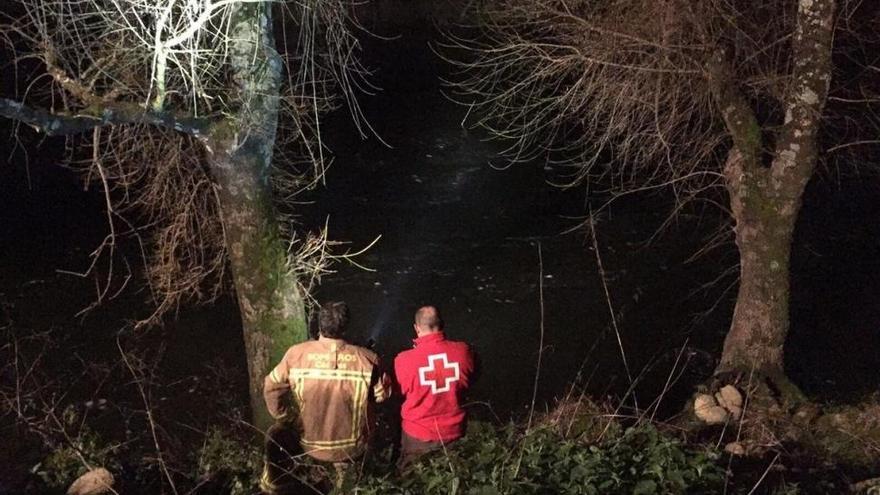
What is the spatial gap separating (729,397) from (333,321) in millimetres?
3793

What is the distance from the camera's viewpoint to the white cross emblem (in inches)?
185

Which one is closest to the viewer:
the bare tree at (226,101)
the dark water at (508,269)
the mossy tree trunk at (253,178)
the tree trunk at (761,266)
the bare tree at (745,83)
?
the bare tree at (226,101)

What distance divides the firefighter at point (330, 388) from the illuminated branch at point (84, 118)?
200 cm

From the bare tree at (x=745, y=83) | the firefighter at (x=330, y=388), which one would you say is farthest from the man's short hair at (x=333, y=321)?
the bare tree at (x=745, y=83)

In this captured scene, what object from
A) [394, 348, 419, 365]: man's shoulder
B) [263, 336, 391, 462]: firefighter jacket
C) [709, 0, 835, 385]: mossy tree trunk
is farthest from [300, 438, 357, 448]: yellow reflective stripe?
[709, 0, 835, 385]: mossy tree trunk

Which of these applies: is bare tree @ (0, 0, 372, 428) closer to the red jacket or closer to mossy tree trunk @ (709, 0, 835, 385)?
the red jacket

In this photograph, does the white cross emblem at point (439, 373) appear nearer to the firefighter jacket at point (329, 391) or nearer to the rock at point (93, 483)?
the firefighter jacket at point (329, 391)

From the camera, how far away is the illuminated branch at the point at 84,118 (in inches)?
186

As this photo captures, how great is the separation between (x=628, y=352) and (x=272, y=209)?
583 cm

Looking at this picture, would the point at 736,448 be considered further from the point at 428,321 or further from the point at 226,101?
the point at 226,101

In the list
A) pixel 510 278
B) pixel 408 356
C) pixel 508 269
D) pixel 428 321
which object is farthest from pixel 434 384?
pixel 508 269

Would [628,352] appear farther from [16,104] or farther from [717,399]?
[16,104]

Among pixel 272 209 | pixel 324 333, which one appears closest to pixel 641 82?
pixel 272 209

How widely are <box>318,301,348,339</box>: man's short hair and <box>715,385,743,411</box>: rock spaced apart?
11.9 ft
